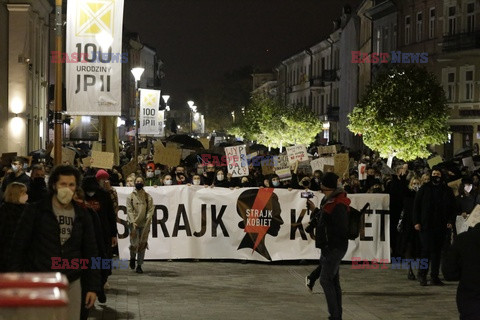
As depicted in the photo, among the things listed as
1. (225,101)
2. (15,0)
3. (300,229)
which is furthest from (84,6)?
(225,101)

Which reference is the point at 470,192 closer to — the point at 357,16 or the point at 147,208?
the point at 147,208

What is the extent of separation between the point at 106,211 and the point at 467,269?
→ 6.53 meters

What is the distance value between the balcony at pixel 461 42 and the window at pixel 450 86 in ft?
5.76

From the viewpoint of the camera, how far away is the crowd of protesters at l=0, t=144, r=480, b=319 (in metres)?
7.12

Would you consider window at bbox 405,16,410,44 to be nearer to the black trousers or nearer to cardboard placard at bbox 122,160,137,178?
cardboard placard at bbox 122,160,137,178

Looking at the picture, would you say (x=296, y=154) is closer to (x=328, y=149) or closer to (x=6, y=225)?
(x=328, y=149)

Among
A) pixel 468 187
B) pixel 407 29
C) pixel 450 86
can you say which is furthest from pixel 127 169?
pixel 407 29

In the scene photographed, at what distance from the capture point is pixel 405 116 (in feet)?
124

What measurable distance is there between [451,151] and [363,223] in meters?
30.3

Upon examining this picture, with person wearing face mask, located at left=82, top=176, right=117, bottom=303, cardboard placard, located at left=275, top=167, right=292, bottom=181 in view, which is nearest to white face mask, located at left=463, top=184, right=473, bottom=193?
cardboard placard, located at left=275, top=167, right=292, bottom=181

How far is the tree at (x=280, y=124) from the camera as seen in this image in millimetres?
74500

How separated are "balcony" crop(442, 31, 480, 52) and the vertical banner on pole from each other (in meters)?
15.8

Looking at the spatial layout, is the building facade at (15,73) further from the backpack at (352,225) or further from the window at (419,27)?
the backpack at (352,225)

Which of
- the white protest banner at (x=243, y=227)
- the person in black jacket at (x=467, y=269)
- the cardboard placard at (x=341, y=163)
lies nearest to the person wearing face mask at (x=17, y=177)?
the white protest banner at (x=243, y=227)
